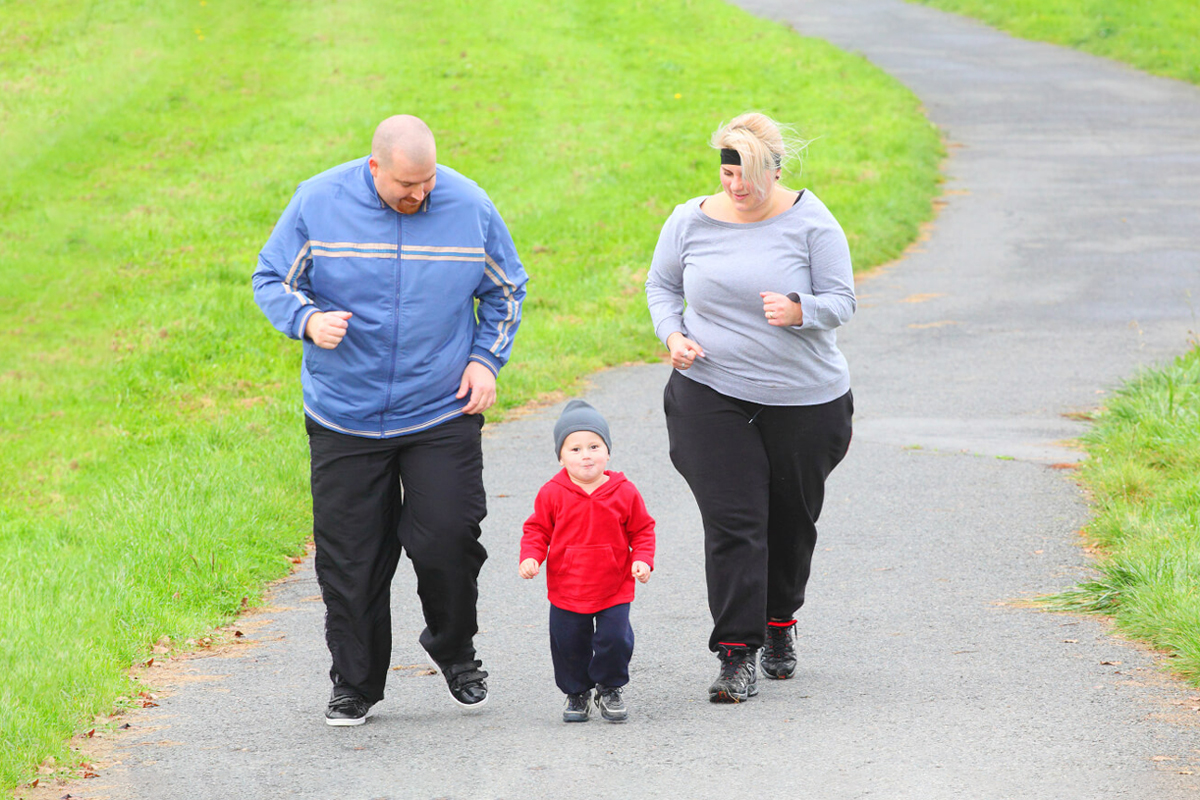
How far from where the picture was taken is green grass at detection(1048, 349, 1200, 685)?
5426mm

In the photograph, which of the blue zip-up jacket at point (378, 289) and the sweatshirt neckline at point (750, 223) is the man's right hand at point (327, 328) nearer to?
the blue zip-up jacket at point (378, 289)

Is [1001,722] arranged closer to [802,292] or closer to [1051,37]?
[802,292]

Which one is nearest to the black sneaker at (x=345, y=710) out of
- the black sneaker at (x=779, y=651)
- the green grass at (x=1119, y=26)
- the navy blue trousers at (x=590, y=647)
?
the navy blue trousers at (x=590, y=647)

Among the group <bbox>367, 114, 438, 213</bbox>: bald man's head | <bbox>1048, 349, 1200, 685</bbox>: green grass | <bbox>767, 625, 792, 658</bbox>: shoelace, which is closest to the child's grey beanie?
<bbox>367, 114, 438, 213</bbox>: bald man's head

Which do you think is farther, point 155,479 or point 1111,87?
point 1111,87

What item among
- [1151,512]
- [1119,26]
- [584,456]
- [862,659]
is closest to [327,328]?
[584,456]

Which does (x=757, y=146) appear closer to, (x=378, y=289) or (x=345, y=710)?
(x=378, y=289)

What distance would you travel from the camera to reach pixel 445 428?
4.69 m

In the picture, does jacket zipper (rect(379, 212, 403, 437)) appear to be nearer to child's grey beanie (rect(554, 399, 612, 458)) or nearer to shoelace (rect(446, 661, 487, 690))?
child's grey beanie (rect(554, 399, 612, 458))

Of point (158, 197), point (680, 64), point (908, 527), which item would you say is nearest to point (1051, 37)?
point (680, 64)

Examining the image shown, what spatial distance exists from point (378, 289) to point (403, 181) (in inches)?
14.5

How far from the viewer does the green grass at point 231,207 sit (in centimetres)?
670

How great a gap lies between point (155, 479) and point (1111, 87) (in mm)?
20986

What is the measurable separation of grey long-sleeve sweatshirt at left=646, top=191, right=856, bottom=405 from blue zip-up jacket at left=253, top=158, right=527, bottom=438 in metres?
0.71
